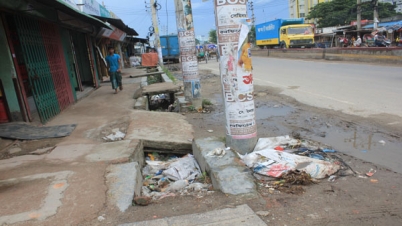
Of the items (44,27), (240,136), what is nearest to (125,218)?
(240,136)

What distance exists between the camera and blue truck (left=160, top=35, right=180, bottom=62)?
35.2 meters

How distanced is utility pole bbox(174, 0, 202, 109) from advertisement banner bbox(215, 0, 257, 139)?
4.17 meters

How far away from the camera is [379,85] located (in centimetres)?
969

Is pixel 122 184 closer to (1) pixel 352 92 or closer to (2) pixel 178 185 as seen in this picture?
(2) pixel 178 185

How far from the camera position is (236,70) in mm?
3836

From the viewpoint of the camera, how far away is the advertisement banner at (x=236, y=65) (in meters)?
3.71

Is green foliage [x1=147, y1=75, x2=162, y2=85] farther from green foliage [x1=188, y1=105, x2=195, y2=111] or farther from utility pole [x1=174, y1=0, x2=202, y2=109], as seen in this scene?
green foliage [x1=188, y1=105, x2=195, y2=111]

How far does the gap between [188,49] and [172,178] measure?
178 inches

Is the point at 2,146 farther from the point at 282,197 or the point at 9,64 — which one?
the point at 282,197

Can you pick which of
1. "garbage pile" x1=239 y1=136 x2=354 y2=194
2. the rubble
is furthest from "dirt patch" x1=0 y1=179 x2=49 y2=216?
"garbage pile" x1=239 y1=136 x2=354 y2=194

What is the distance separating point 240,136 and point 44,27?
664 centimetres

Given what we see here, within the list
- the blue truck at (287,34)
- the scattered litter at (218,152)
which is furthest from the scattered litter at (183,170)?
the blue truck at (287,34)

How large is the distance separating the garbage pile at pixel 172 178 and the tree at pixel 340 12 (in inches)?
2114

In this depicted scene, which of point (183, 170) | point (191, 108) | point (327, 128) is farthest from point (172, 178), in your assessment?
point (191, 108)
